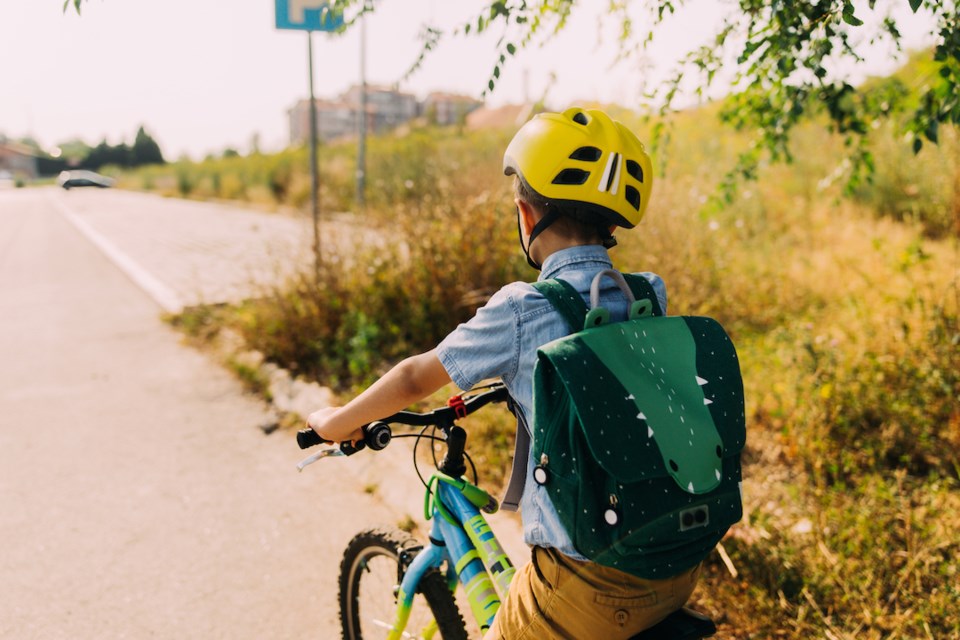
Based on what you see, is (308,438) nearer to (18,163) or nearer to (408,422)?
(408,422)

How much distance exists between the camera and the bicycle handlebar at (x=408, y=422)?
1.86 meters

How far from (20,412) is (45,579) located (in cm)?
261

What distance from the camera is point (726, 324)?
6.11 metres

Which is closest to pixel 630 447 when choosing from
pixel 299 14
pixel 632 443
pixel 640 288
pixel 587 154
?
pixel 632 443

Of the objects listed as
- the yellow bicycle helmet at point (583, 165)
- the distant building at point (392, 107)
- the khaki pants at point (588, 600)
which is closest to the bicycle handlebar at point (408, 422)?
the khaki pants at point (588, 600)

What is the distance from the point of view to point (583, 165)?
65.6 inches

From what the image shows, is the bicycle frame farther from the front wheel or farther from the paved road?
the paved road

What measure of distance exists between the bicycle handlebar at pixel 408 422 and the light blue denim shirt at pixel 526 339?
33 cm

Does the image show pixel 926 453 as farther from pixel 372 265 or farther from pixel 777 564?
pixel 372 265

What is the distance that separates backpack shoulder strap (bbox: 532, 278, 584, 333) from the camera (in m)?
1.54

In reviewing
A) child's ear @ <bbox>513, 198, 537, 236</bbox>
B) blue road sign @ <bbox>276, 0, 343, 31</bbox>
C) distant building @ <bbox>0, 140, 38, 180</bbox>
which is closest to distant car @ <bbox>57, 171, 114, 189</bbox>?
distant building @ <bbox>0, 140, 38, 180</bbox>

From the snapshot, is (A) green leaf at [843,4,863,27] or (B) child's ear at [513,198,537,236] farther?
(A) green leaf at [843,4,863,27]

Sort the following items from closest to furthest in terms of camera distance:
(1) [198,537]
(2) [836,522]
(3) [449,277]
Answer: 1. (2) [836,522]
2. (1) [198,537]
3. (3) [449,277]

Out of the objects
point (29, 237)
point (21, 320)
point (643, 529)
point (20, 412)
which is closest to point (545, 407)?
point (643, 529)
